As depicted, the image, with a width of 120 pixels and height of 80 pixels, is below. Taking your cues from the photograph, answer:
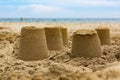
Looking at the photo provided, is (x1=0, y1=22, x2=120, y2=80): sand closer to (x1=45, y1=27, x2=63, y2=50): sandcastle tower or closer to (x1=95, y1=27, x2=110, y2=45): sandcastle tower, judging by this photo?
(x1=45, y1=27, x2=63, y2=50): sandcastle tower

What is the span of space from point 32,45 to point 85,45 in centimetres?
108

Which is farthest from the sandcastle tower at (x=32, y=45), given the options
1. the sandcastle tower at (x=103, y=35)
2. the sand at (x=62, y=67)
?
the sandcastle tower at (x=103, y=35)

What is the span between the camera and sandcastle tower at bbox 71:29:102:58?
645cm

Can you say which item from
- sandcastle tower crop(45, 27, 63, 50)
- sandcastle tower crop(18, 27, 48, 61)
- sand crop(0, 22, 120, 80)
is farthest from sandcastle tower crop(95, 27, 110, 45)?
sandcastle tower crop(18, 27, 48, 61)

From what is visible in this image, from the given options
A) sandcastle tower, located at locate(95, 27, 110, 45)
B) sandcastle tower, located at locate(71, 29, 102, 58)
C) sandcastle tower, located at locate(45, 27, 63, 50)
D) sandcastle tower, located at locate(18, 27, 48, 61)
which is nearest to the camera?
sandcastle tower, located at locate(71, 29, 102, 58)

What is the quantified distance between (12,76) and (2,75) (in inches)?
10.1

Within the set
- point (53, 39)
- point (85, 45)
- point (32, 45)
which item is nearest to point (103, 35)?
point (53, 39)

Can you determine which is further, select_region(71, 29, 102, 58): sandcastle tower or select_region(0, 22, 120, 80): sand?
select_region(71, 29, 102, 58): sandcastle tower

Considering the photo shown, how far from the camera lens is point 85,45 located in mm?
6445

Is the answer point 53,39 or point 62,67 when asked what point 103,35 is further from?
point 62,67

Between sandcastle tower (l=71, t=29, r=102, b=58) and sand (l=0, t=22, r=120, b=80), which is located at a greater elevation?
sandcastle tower (l=71, t=29, r=102, b=58)

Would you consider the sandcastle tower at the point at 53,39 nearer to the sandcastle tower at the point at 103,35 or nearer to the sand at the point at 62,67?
the sand at the point at 62,67

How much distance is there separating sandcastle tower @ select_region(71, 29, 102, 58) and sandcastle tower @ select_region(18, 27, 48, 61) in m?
0.71

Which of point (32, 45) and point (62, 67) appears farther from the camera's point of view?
point (32, 45)
